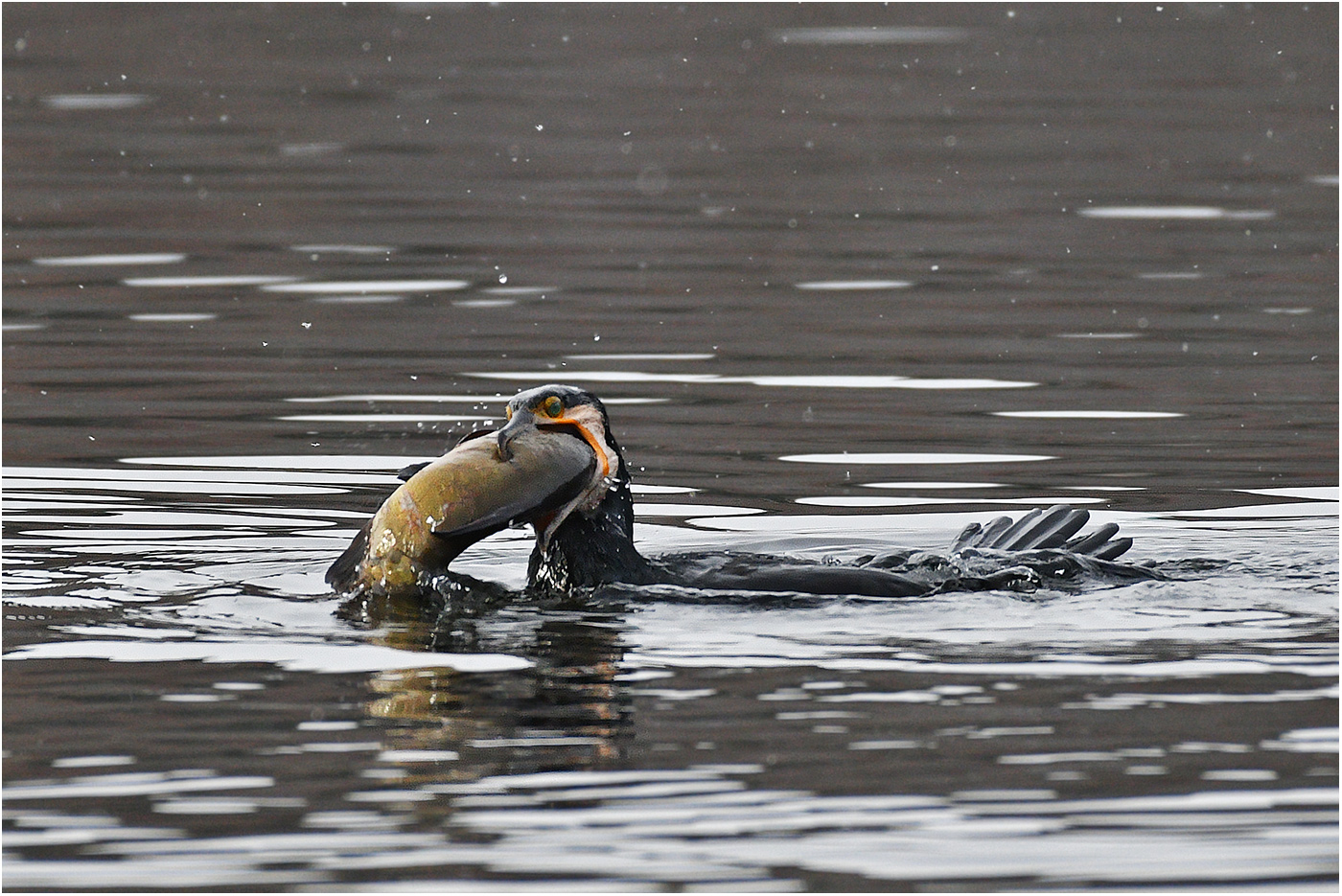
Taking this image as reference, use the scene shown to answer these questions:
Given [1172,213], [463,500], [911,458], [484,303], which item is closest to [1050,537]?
[463,500]

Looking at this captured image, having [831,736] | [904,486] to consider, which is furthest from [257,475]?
[831,736]

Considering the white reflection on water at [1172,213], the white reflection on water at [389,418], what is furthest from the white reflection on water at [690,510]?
the white reflection on water at [1172,213]

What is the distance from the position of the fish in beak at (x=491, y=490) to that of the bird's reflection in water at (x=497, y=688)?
137 millimetres

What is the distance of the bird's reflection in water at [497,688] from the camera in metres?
6.34

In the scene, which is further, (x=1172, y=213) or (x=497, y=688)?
(x=1172, y=213)

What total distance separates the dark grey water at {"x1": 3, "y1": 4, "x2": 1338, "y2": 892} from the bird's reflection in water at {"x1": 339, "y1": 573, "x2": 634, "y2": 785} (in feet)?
0.07

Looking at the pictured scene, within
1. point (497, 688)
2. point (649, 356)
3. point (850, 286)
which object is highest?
point (850, 286)

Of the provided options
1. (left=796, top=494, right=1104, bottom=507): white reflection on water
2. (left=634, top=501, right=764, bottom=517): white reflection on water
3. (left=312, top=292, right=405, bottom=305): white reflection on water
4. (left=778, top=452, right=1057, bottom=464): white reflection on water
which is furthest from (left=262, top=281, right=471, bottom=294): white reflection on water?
(left=796, top=494, right=1104, bottom=507): white reflection on water

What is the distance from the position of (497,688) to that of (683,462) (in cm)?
396

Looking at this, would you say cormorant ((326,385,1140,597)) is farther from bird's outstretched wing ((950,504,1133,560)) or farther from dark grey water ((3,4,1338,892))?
dark grey water ((3,4,1338,892))

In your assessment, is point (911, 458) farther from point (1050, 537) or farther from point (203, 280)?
point (203, 280)

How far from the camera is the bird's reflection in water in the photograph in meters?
6.34

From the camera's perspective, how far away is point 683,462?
35.9 feet

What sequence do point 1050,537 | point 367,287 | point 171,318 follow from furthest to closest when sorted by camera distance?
point 367,287
point 171,318
point 1050,537
